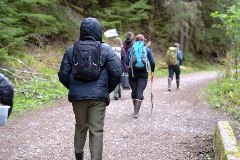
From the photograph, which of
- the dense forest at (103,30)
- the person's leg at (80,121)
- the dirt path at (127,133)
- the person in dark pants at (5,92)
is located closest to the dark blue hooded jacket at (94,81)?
the person's leg at (80,121)

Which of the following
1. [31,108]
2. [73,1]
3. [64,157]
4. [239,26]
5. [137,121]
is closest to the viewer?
[64,157]

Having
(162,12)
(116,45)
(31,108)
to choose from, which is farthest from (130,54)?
(162,12)

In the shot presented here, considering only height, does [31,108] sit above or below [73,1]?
below

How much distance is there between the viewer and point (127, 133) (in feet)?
20.5

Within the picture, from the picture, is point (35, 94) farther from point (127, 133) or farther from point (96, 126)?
point (96, 126)

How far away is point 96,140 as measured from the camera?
394cm

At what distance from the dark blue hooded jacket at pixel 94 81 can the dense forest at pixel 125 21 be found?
5.27 meters

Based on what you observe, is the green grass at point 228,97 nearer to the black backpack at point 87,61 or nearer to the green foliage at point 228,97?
the green foliage at point 228,97

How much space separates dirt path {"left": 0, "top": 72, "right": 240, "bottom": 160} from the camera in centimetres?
504

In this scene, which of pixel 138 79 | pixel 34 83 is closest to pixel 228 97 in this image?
pixel 138 79

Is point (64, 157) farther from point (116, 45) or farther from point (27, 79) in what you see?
point (27, 79)

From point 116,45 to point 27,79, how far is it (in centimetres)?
333

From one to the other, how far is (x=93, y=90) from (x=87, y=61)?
36 cm

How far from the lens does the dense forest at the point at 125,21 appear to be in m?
12.4
